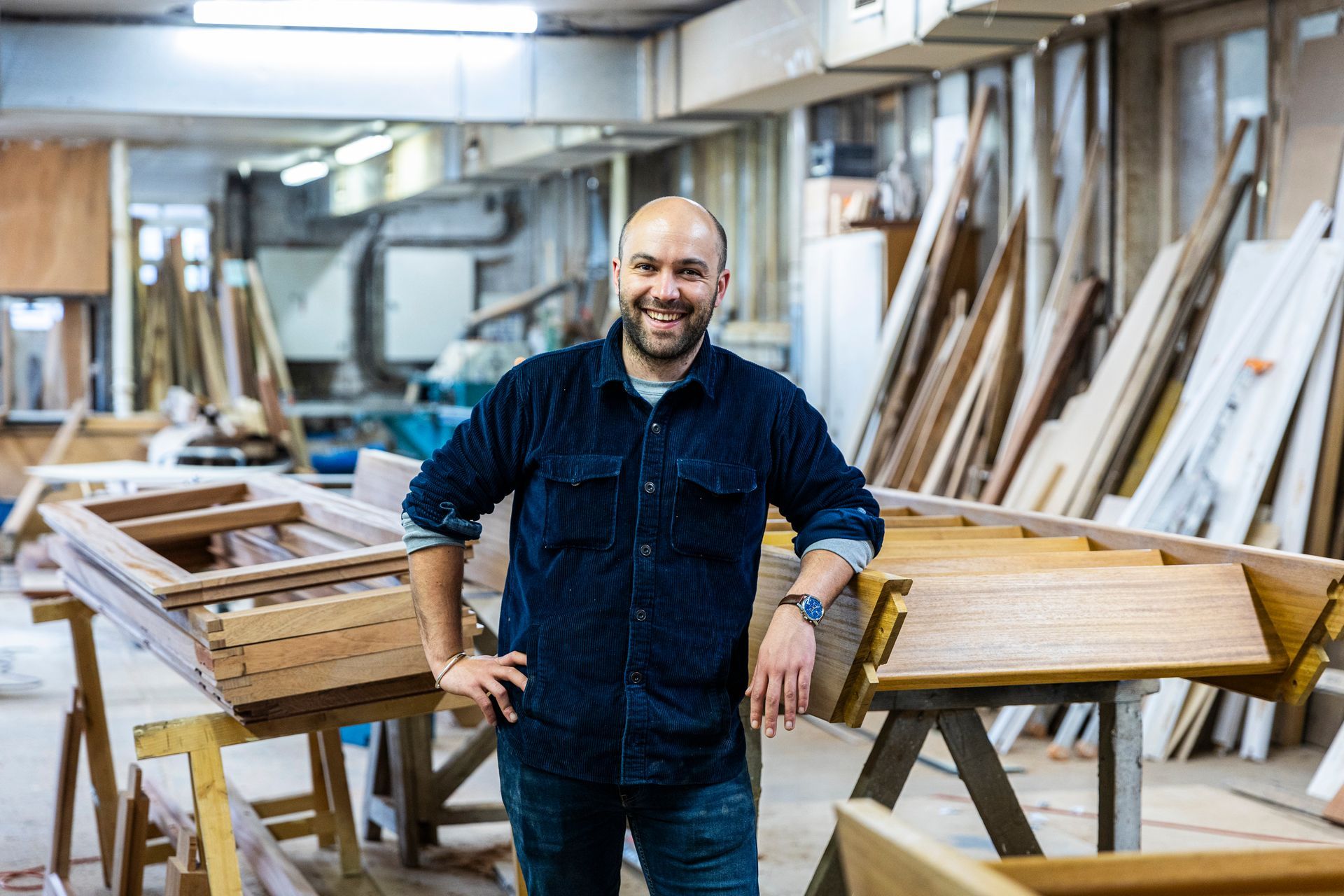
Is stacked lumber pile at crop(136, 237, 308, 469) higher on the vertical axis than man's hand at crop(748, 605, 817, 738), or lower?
higher

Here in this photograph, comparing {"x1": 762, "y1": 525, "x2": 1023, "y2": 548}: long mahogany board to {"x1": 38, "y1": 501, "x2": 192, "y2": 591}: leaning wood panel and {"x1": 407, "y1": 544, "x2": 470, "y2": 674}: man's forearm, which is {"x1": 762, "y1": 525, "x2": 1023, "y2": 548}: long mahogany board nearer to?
{"x1": 407, "y1": 544, "x2": 470, "y2": 674}: man's forearm

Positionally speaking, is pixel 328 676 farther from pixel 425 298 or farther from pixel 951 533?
pixel 425 298

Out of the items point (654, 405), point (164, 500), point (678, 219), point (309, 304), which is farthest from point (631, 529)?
point (309, 304)

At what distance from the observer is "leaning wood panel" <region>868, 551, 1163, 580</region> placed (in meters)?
2.59

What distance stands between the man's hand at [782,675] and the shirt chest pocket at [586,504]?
0.27 m

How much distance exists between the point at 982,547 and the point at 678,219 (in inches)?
49.0

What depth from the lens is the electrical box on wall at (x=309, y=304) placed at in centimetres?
1507

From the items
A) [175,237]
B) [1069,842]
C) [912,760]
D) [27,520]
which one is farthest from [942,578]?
[175,237]

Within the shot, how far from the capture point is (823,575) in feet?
6.60

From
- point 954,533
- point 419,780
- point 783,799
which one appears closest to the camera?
point 954,533

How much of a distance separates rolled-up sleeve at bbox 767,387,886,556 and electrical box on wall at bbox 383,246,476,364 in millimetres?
12156

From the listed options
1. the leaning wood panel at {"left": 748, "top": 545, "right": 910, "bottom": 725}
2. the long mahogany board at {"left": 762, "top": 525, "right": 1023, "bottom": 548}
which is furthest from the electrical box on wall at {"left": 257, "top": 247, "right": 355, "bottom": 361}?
the leaning wood panel at {"left": 748, "top": 545, "right": 910, "bottom": 725}

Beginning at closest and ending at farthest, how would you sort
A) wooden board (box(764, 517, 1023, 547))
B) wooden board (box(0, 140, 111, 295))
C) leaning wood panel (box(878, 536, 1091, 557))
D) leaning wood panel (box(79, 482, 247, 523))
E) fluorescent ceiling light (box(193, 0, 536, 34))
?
→ leaning wood panel (box(878, 536, 1091, 557))
wooden board (box(764, 517, 1023, 547))
leaning wood panel (box(79, 482, 247, 523))
fluorescent ceiling light (box(193, 0, 536, 34))
wooden board (box(0, 140, 111, 295))

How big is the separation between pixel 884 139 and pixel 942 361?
1.61 metres
